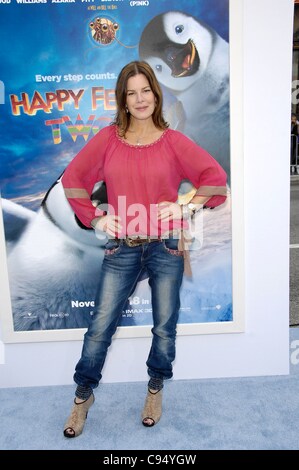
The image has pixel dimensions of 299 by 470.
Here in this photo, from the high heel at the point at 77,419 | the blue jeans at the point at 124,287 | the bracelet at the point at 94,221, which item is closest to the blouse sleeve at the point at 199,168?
the blue jeans at the point at 124,287

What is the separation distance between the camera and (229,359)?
7.86 ft

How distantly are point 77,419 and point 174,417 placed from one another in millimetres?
441

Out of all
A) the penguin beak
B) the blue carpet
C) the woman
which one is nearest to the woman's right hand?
the woman

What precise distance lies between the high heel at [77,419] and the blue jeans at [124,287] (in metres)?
0.10

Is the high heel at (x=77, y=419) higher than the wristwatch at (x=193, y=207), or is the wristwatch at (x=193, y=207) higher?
the wristwatch at (x=193, y=207)

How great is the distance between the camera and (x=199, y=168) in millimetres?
2029

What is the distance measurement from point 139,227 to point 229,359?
2.98 feet

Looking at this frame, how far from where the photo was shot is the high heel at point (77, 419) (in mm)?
1974

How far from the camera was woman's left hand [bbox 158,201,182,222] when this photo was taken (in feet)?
6.54

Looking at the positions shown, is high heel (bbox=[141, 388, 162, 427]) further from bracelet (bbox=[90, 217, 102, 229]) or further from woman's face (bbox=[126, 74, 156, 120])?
woman's face (bbox=[126, 74, 156, 120])

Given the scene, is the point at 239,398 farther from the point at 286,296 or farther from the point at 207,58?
the point at 207,58

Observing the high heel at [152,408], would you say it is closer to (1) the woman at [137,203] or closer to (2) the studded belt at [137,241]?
(1) the woman at [137,203]

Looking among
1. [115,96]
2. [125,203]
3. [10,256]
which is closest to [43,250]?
[10,256]

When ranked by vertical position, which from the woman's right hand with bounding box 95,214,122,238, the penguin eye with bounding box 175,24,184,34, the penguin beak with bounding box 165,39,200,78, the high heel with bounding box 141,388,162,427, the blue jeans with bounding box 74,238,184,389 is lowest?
the high heel with bounding box 141,388,162,427
